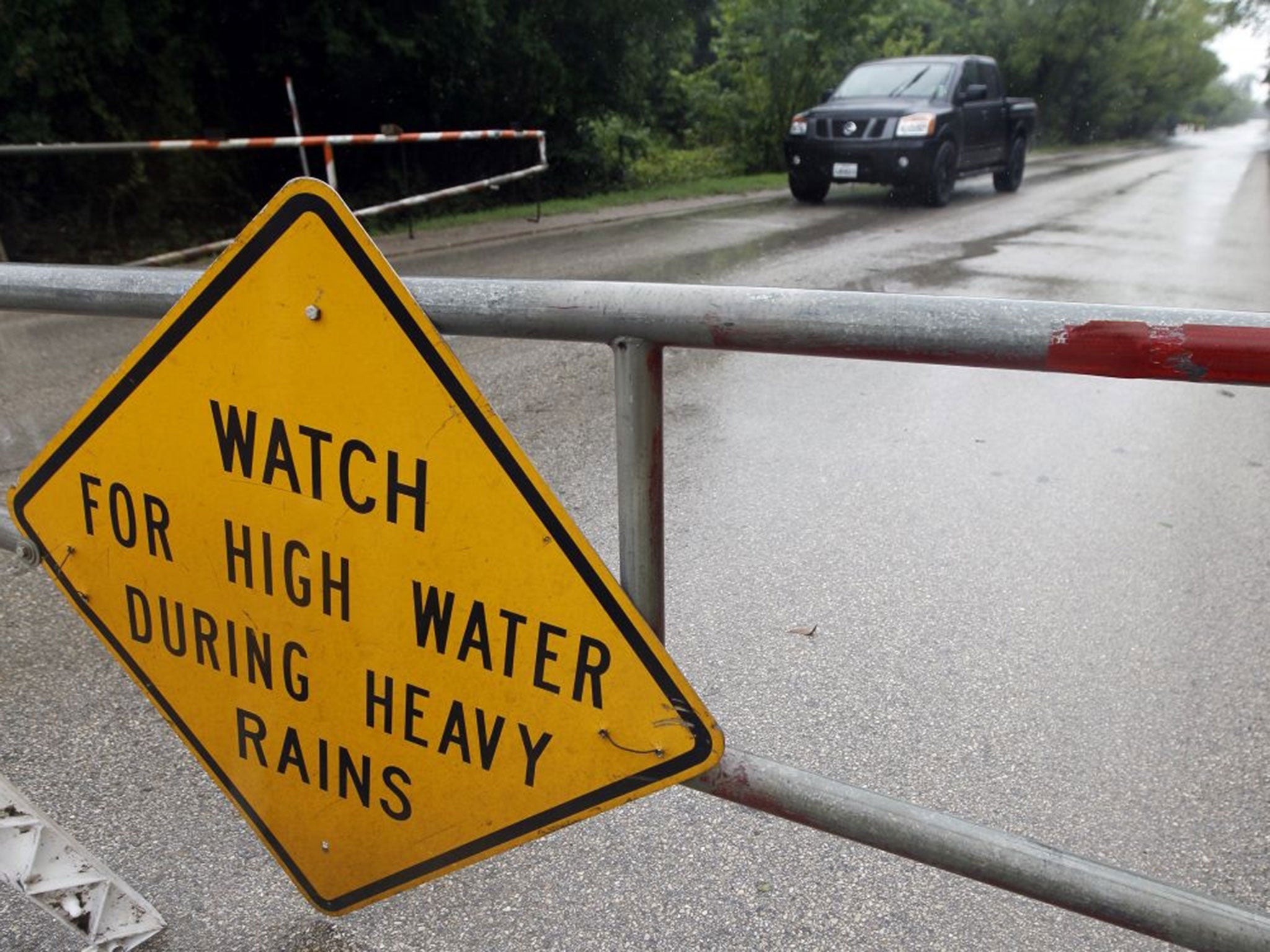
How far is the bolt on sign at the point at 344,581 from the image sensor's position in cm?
138

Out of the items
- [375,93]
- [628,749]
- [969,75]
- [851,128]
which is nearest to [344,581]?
[628,749]

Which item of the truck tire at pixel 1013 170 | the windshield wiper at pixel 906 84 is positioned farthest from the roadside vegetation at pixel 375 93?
the truck tire at pixel 1013 170

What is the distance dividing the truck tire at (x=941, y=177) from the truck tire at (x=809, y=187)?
1443mm

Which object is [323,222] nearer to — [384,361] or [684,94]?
[384,361]

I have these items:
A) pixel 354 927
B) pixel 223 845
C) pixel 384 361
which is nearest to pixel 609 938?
pixel 354 927

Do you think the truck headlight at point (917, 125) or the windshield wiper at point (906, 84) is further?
the windshield wiper at point (906, 84)

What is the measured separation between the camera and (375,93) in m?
14.0

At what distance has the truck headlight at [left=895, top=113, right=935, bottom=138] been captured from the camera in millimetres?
13836

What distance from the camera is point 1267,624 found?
11.0ft

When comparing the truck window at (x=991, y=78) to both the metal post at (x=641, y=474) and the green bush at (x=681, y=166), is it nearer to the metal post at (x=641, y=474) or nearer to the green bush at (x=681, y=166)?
the green bush at (x=681, y=166)

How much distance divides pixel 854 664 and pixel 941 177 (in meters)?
13.0

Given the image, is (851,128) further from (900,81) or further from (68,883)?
(68,883)

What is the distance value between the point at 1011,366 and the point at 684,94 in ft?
81.1

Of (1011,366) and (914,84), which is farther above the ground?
(914,84)
